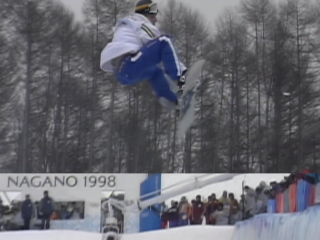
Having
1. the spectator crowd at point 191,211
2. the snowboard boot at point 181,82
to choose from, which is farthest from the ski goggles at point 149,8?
the spectator crowd at point 191,211

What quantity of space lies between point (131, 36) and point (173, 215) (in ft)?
19.1

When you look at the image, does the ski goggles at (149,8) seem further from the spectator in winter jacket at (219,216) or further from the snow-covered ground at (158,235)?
the spectator in winter jacket at (219,216)

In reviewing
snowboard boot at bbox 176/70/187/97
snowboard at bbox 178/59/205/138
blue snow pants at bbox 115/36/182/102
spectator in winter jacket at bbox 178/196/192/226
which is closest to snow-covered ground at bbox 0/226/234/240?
spectator in winter jacket at bbox 178/196/192/226

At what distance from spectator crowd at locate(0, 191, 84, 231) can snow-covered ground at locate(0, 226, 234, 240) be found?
1010 mm

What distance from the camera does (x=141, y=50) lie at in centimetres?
581

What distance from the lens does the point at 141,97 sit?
17.8 meters

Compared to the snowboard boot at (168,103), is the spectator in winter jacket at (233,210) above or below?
below

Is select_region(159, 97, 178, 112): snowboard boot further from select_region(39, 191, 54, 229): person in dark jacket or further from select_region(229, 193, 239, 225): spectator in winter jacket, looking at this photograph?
select_region(39, 191, 54, 229): person in dark jacket

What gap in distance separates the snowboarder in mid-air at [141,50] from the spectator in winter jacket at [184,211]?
5514 millimetres

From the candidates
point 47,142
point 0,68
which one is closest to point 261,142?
point 47,142

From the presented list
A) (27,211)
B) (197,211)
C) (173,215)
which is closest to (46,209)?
(27,211)

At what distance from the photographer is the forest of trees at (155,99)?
17.4 meters

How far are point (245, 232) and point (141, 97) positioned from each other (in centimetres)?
1091

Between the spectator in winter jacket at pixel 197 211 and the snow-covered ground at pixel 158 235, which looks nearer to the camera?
the snow-covered ground at pixel 158 235
